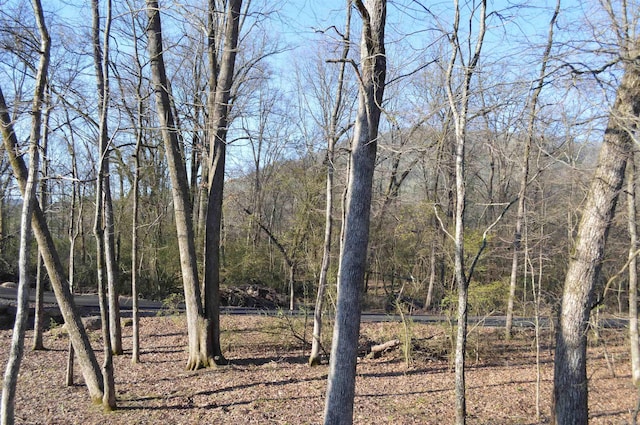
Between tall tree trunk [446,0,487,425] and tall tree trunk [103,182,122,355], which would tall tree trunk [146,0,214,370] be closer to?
tall tree trunk [103,182,122,355]

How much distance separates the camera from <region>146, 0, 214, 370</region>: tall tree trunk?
830 cm

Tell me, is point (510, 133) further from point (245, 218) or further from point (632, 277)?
point (245, 218)

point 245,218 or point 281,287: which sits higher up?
point 245,218

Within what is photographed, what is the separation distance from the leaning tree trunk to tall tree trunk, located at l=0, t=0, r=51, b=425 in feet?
19.6

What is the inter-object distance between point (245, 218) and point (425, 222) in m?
7.93

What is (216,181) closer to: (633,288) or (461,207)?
(461,207)

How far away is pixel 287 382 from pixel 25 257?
5068 mm

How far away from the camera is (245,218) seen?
21062 mm

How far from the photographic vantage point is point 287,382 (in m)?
8.25

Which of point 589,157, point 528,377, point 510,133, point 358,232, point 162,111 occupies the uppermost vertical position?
point 162,111

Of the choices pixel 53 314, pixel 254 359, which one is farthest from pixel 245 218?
pixel 254 359

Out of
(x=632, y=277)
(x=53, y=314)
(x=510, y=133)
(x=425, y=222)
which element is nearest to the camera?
(x=510, y=133)

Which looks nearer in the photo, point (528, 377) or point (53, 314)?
point (528, 377)

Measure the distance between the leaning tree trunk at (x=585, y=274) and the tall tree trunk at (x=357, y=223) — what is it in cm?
292
